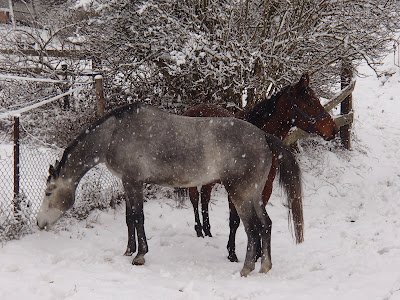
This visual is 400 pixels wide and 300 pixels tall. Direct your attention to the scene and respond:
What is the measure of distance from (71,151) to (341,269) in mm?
3259

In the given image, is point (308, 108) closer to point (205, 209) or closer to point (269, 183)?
point (269, 183)

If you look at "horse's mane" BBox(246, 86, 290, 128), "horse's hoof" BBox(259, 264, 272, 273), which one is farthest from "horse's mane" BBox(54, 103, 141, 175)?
"horse's hoof" BBox(259, 264, 272, 273)

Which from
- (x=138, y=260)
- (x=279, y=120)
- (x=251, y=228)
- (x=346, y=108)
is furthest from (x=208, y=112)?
(x=346, y=108)

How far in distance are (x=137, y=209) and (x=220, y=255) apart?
4.22 ft

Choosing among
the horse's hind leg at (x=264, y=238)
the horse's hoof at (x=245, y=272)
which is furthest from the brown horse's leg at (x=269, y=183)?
the horse's hoof at (x=245, y=272)

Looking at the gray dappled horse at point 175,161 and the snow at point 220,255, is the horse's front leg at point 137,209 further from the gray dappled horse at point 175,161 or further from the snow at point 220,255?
the snow at point 220,255

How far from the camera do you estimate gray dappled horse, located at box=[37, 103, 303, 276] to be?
4164mm

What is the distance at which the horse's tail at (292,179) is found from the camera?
4285 millimetres

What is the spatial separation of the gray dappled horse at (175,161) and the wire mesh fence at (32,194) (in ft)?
1.26

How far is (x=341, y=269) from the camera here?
427 cm

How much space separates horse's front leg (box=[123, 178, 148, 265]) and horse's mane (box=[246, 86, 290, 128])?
5.40ft

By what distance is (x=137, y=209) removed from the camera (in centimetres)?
436

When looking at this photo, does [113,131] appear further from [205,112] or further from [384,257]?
[384,257]

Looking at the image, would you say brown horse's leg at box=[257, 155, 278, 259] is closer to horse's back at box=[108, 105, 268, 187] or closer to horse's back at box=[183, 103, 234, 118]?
horse's back at box=[108, 105, 268, 187]
